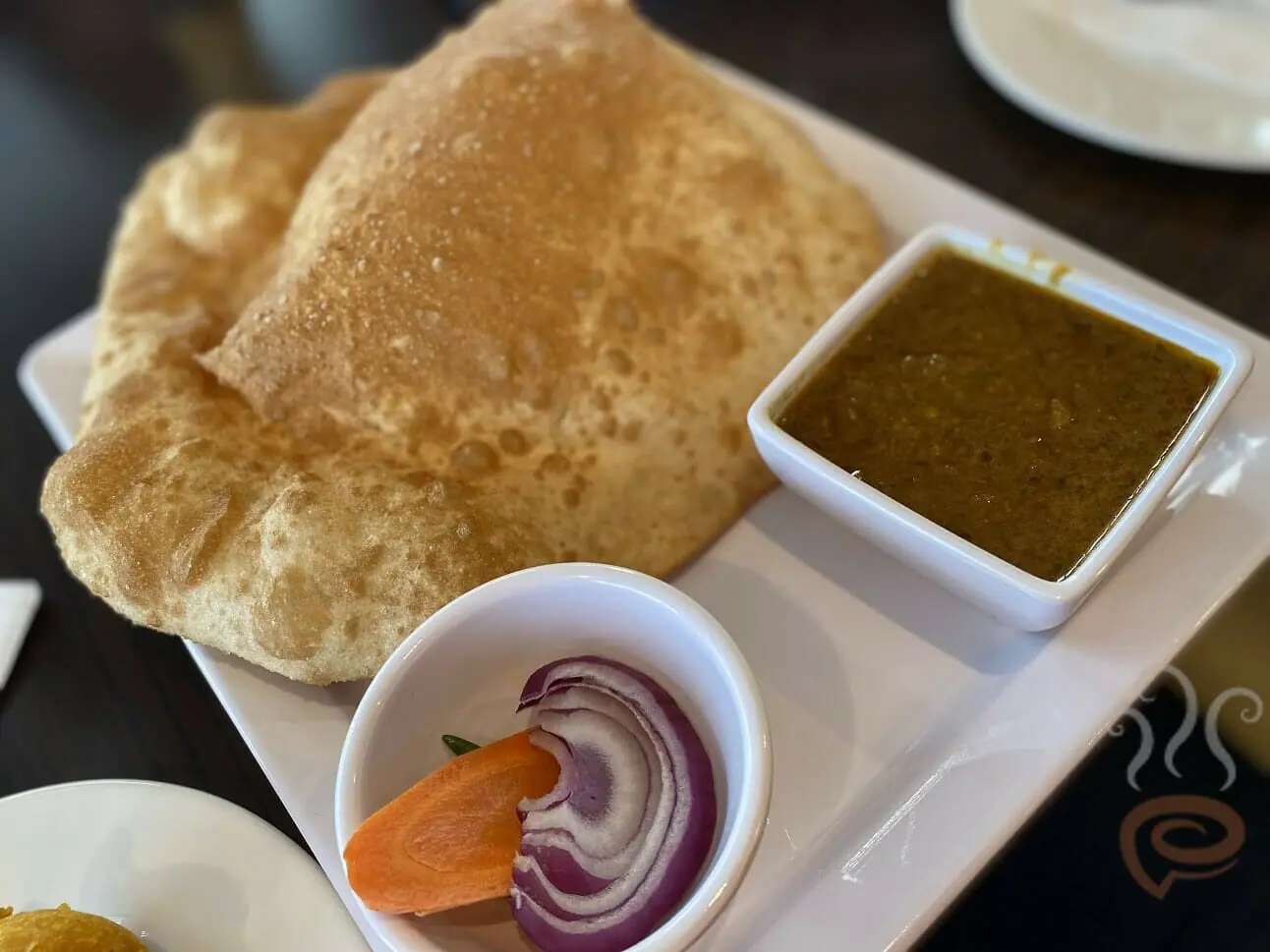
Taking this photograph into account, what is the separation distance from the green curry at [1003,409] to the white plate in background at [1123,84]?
2.76 feet

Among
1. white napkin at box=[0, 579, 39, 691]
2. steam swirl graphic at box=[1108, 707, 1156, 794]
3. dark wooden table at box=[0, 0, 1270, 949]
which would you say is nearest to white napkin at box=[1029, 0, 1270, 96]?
dark wooden table at box=[0, 0, 1270, 949]

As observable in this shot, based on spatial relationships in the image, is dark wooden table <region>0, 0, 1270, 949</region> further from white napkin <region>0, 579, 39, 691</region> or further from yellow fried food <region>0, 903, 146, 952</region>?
yellow fried food <region>0, 903, 146, 952</region>

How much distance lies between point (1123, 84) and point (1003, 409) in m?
1.31

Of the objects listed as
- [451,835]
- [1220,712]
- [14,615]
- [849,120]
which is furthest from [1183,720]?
[14,615]

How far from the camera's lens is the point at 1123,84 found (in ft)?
7.77

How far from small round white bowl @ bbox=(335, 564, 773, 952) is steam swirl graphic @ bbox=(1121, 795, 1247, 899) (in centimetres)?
69

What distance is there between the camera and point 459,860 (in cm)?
121

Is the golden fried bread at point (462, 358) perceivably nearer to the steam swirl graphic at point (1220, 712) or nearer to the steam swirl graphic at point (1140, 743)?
the steam swirl graphic at point (1140, 743)

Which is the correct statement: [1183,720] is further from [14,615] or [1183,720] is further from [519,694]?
[14,615]

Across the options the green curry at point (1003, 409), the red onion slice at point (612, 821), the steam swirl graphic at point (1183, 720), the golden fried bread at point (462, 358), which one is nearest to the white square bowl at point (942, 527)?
the green curry at point (1003, 409)

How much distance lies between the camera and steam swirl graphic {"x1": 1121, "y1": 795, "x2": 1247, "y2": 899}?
1.48m

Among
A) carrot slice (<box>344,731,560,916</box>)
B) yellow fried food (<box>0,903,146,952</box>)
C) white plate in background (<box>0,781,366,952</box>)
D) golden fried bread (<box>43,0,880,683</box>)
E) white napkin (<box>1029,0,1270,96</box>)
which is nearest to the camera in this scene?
carrot slice (<box>344,731,560,916</box>)

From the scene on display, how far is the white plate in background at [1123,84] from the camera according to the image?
7.25 feet

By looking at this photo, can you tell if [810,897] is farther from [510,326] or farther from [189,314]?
[189,314]
